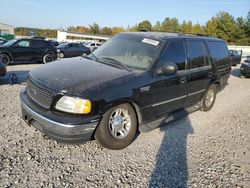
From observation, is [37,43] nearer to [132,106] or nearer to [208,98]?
[208,98]

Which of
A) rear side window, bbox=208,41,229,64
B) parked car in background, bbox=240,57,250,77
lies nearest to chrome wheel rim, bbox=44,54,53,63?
rear side window, bbox=208,41,229,64

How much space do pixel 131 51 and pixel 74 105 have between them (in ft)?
6.18

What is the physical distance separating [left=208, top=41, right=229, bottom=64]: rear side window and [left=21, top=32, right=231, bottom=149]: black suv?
1.93ft

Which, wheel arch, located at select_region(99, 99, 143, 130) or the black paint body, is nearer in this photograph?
wheel arch, located at select_region(99, 99, 143, 130)

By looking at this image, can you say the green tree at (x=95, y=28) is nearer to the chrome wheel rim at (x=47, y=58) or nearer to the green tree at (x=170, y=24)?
the green tree at (x=170, y=24)

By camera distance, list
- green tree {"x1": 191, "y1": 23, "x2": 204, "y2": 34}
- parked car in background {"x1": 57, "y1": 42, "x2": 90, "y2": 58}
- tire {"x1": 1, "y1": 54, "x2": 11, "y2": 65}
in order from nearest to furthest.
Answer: tire {"x1": 1, "y1": 54, "x2": 11, "y2": 65}
parked car in background {"x1": 57, "y1": 42, "x2": 90, "y2": 58}
green tree {"x1": 191, "y1": 23, "x2": 204, "y2": 34}

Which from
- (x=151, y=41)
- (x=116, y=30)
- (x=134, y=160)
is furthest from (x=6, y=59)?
(x=116, y=30)

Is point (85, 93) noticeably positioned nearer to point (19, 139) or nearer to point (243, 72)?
point (19, 139)

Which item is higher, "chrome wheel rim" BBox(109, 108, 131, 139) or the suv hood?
the suv hood

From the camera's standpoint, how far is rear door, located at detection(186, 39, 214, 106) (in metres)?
5.47

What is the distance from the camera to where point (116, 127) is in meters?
3.98

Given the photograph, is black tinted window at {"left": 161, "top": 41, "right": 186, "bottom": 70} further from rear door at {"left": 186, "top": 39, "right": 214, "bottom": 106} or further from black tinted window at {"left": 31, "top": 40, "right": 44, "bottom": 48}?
black tinted window at {"left": 31, "top": 40, "right": 44, "bottom": 48}

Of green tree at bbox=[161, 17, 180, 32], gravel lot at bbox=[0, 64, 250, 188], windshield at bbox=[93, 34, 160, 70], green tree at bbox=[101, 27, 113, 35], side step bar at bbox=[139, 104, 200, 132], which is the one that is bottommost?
gravel lot at bbox=[0, 64, 250, 188]

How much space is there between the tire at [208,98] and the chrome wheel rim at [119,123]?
2931mm
